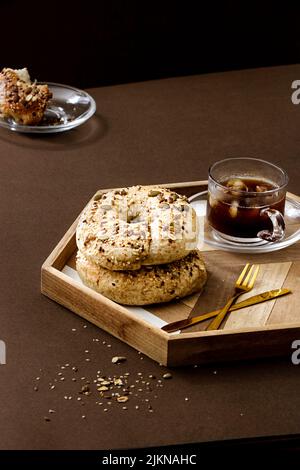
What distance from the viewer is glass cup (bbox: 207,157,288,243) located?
168 centimetres

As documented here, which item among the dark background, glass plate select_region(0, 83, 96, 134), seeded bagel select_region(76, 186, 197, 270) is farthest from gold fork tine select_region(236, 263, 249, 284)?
the dark background

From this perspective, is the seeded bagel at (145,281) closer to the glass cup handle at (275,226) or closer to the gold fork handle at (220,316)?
the gold fork handle at (220,316)

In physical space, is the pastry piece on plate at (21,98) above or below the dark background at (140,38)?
above

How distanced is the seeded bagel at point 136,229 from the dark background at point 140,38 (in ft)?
4.80

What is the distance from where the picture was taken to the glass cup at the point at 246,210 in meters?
1.68

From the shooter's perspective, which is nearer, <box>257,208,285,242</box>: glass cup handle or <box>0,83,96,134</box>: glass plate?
<box>257,208,285,242</box>: glass cup handle

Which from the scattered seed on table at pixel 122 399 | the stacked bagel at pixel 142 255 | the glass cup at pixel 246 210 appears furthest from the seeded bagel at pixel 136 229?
the scattered seed on table at pixel 122 399

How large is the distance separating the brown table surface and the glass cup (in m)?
0.25

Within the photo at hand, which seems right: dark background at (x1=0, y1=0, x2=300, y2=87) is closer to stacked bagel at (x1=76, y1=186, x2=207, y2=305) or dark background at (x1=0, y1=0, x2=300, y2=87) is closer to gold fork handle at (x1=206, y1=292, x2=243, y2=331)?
stacked bagel at (x1=76, y1=186, x2=207, y2=305)

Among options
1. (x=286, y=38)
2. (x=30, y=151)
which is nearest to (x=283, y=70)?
(x=286, y=38)

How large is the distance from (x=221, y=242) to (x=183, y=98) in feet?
2.59

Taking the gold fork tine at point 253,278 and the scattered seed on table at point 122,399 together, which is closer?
the scattered seed on table at point 122,399

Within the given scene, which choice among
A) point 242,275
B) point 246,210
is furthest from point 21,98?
point 242,275

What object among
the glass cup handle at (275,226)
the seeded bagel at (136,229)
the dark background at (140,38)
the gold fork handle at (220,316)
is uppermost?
the seeded bagel at (136,229)
